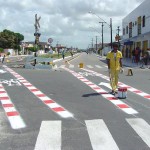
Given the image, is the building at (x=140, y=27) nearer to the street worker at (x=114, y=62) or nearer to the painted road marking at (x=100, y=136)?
the street worker at (x=114, y=62)

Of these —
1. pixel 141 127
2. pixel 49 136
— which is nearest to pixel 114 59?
pixel 141 127

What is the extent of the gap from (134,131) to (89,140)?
121 centimetres

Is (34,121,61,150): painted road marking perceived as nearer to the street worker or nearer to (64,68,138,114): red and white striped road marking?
(64,68,138,114): red and white striped road marking

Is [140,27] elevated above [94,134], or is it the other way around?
[140,27]

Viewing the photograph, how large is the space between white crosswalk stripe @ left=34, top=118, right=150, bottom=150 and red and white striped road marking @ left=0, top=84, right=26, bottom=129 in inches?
21.9

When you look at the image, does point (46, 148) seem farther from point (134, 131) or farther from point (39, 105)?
point (39, 105)

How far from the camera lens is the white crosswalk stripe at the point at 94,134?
6.62 meters

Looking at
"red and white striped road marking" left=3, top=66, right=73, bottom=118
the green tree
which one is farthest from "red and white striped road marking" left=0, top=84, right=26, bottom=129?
the green tree

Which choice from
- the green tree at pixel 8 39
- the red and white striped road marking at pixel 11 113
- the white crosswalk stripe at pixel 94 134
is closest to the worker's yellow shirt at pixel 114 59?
the red and white striped road marking at pixel 11 113

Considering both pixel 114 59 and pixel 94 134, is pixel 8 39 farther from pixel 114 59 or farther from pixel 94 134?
pixel 94 134

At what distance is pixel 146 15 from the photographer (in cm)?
4872

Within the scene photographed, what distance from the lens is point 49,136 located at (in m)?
7.27

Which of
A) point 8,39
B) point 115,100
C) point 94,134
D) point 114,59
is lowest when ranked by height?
point 115,100

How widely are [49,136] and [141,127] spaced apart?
2.12m
